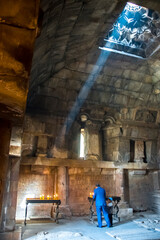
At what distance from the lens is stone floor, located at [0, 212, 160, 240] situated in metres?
5.39

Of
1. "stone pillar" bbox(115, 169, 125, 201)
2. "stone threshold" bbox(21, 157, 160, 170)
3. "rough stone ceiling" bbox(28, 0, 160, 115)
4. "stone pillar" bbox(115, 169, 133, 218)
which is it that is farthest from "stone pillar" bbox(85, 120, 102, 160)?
"stone pillar" bbox(115, 169, 133, 218)

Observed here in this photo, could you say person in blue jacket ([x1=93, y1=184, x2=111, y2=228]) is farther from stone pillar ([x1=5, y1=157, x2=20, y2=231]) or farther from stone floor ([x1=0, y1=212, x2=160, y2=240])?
stone pillar ([x1=5, y1=157, x2=20, y2=231])

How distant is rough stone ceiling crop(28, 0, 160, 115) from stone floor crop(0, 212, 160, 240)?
4.61 m

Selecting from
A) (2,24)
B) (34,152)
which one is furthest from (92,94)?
(2,24)

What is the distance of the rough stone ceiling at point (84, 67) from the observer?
5.06 m

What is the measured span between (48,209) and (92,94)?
5.57 m

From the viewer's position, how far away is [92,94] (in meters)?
9.70

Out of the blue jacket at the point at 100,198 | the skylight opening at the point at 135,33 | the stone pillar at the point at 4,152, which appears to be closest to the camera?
the stone pillar at the point at 4,152

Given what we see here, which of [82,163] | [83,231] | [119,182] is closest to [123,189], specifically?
[119,182]

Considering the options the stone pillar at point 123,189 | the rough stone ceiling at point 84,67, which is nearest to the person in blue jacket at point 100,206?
the stone pillar at point 123,189

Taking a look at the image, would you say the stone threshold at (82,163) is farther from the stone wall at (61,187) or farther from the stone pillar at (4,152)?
the stone pillar at (4,152)

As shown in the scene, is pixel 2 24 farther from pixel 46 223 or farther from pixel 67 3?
pixel 46 223

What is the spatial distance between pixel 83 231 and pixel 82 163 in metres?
3.35

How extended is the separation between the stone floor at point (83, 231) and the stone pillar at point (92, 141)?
3039 millimetres
